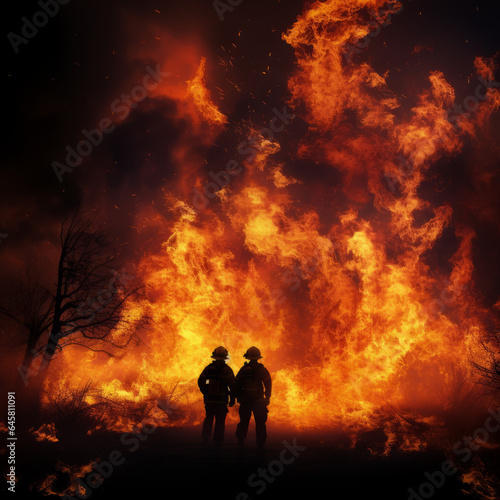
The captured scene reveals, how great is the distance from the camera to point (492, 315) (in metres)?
→ 18.3

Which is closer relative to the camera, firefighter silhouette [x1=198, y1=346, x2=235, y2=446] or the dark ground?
the dark ground

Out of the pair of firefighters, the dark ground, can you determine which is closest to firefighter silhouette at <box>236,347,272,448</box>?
the pair of firefighters

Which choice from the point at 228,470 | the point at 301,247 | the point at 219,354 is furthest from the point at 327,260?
→ the point at 228,470

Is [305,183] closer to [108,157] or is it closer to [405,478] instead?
[108,157]

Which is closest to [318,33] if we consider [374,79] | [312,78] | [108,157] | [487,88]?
[312,78]

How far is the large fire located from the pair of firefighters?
18.4ft

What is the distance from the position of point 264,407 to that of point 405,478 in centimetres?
347

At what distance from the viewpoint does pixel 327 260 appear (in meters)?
17.6

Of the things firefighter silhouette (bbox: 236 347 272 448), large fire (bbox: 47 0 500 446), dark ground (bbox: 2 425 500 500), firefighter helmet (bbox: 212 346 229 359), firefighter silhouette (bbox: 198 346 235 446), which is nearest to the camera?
dark ground (bbox: 2 425 500 500)

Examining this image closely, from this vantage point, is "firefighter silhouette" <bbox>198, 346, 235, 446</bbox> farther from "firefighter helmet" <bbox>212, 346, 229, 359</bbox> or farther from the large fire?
the large fire

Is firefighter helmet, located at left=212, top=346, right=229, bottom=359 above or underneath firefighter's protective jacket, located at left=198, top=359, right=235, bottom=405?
above

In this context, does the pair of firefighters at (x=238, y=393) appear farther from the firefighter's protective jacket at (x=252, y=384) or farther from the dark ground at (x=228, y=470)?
the dark ground at (x=228, y=470)

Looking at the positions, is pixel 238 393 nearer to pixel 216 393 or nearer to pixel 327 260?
pixel 216 393

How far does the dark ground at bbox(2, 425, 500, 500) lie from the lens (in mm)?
A: 6238
